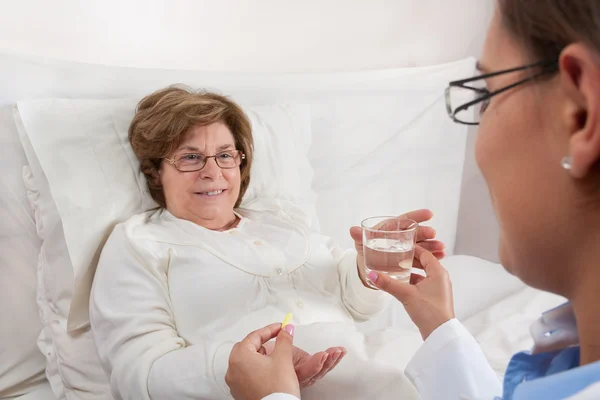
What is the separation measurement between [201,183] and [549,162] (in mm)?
827

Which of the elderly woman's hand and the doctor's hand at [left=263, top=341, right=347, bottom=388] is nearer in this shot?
the doctor's hand at [left=263, top=341, right=347, bottom=388]

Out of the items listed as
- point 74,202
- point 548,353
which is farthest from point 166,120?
point 548,353

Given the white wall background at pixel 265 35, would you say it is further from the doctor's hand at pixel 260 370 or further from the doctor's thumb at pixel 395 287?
the doctor's hand at pixel 260 370

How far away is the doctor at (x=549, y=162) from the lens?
0.48 meters

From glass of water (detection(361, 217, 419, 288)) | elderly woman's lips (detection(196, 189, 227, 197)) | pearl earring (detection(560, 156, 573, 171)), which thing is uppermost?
pearl earring (detection(560, 156, 573, 171))

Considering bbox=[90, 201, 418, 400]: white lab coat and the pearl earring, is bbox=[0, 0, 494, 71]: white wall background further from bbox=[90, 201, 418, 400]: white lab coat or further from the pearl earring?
the pearl earring

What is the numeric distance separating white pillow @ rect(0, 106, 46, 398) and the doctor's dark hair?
1.05 metres

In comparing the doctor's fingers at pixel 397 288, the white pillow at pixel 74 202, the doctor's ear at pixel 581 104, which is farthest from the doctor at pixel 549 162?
the white pillow at pixel 74 202

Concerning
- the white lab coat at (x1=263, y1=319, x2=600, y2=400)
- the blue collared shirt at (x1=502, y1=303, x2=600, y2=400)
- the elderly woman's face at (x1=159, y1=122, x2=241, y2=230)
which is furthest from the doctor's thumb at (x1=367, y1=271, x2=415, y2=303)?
the elderly woman's face at (x1=159, y1=122, x2=241, y2=230)

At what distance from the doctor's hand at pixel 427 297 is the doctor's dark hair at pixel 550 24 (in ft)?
1.66

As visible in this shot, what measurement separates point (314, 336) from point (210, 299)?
0.23m

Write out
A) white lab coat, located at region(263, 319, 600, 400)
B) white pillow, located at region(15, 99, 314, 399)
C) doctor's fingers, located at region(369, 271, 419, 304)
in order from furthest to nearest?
white pillow, located at region(15, 99, 314, 399) → doctor's fingers, located at region(369, 271, 419, 304) → white lab coat, located at region(263, 319, 600, 400)

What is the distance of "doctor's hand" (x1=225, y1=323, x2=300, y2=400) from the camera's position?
0.85 metres

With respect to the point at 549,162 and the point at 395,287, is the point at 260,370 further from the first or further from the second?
the point at 549,162
